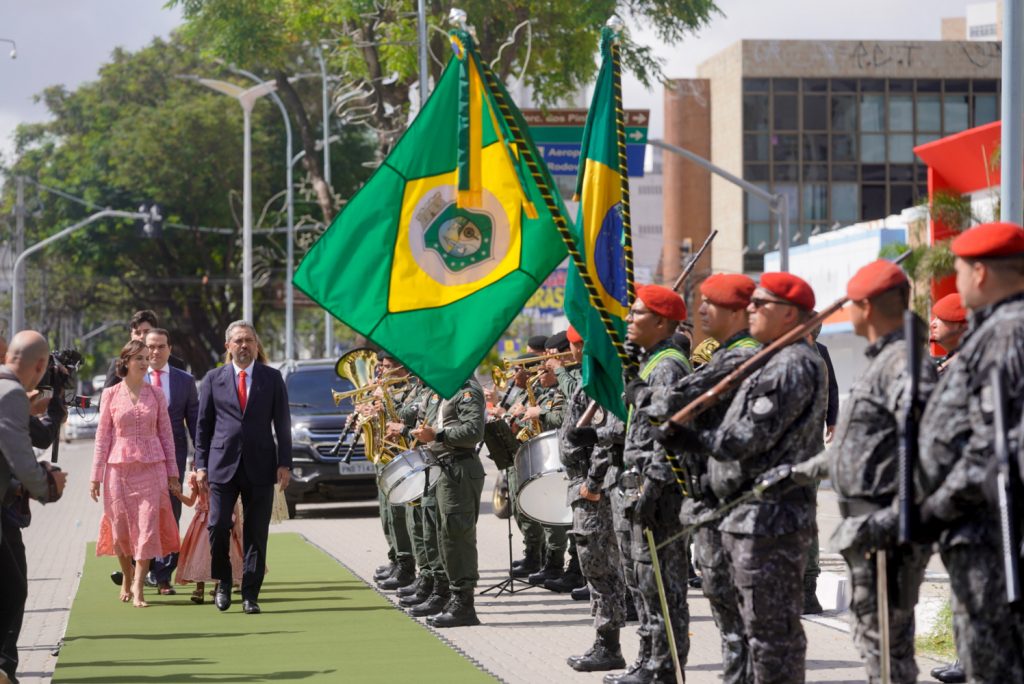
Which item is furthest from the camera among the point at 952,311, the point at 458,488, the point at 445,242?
the point at 458,488

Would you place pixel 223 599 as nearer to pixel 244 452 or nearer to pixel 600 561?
pixel 244 452

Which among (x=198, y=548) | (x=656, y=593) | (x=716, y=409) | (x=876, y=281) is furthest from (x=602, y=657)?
(x=198, y=548)

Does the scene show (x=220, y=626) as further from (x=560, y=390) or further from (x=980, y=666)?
(x=980, y=666)

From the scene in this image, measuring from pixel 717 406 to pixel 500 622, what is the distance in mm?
4615

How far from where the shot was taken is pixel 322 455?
2048 cm

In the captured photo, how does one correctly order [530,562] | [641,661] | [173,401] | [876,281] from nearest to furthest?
1. [876,281]
2. [641,661]
3. [173,401]
4. [530,562]

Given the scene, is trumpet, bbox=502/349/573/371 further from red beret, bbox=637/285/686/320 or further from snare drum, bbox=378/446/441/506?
red beret, bbox=637/285/686/320

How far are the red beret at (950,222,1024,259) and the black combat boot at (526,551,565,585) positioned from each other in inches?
323

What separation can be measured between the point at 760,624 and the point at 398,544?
6634 mm

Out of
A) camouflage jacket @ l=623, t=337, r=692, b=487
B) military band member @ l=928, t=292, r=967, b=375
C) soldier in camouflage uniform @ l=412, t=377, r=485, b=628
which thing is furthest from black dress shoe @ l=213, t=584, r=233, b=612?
military band member @ l=928, t=292, r=967, b=375

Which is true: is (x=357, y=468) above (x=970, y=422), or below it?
below

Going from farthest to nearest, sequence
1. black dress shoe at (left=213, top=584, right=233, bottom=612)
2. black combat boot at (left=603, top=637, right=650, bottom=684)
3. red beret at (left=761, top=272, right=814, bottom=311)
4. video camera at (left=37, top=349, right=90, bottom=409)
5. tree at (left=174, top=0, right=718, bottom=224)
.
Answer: tree at (left=174, top=0, right=718, bottom=224) < black dress shoe at (left=213, top=584, right=233, bottom=612) < video camera at (left=37, top=349, right=90, bottom=409) < black combat boot at (left=603, top=637, right=650, bottom=684) < red beret at (left=761, top=272, right=814, bottom=311)

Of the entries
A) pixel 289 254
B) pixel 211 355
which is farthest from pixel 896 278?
pixel 211 355

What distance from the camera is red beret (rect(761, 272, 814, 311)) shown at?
6938 mm
